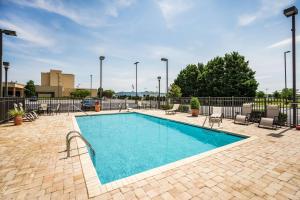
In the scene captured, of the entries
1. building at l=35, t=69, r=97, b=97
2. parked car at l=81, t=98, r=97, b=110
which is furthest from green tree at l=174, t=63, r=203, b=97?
building at l=35, t=69, r=97, b=97

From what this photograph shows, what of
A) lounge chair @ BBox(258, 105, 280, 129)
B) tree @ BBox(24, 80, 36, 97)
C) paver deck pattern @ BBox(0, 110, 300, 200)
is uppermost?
tree @ BBox(24, 80, 36, 97)

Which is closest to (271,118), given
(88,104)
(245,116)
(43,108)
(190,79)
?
(245,116)

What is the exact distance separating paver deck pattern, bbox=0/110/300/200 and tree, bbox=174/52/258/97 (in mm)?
26763

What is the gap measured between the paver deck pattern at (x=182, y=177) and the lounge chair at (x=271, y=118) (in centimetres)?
350

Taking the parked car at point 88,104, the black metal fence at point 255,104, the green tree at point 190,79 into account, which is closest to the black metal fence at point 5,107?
the parked car at point 88,104

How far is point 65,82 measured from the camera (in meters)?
94.1

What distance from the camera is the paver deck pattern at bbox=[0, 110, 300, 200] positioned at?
2955mm

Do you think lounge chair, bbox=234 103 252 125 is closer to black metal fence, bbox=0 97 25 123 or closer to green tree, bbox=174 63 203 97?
black metal fence, bbox=0 97 25 123

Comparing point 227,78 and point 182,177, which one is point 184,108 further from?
point 227,78

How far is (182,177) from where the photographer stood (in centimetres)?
358

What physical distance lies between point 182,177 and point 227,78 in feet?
101

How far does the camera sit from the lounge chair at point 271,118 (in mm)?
8711

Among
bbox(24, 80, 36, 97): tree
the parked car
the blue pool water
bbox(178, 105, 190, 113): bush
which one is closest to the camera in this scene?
the blue pool water

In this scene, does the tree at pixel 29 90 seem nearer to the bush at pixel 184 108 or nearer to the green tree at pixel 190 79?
the green tree at pixel 190 79
